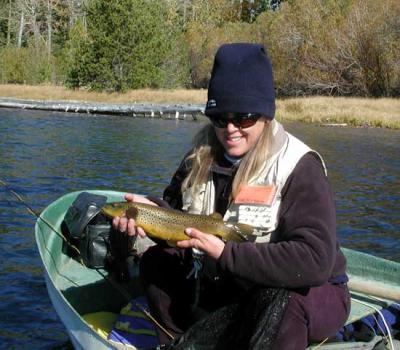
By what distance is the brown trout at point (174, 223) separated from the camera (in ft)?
10.8

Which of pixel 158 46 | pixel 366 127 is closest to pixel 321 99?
pixel 366 127

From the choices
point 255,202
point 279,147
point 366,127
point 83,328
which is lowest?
point 366,127

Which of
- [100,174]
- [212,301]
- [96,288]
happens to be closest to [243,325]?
[212,301]

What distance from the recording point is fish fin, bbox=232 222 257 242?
3.30 m

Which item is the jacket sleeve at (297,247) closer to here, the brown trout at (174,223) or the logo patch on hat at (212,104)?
the brown trout at (174,223)

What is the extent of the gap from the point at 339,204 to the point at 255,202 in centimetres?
913

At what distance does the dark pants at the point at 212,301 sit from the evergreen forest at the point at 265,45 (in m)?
39.6

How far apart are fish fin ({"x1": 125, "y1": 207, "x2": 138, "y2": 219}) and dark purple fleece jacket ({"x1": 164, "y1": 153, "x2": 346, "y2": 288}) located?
62cm

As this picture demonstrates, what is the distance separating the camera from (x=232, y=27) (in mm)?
58375

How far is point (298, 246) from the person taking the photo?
304 cm

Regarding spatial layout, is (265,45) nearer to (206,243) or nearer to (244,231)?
(244,231)

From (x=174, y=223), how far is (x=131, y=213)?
0.33 meters

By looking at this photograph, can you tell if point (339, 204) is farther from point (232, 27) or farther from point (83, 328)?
point (232, 27)

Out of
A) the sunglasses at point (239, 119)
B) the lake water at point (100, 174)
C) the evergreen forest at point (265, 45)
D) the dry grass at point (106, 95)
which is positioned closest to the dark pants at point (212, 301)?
the sunglasses at point (239, 119)
